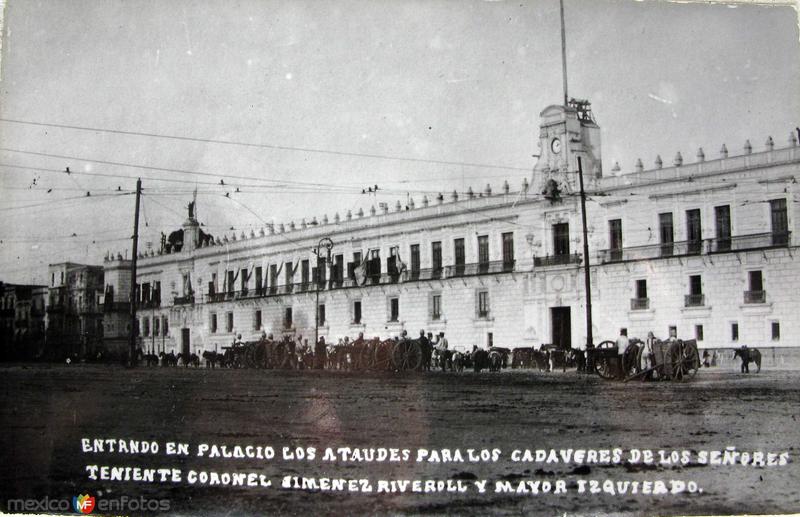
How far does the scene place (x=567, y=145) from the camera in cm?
1448

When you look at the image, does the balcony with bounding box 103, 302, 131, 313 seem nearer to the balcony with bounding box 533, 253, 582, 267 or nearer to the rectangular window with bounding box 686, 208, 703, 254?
the balcony with bounding box 533, 253, 582, 267

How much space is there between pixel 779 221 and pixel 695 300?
7.59 feet

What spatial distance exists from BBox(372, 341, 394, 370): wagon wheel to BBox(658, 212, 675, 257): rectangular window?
6296mm

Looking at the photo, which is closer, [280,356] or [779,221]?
[779,221]

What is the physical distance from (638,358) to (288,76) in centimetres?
813

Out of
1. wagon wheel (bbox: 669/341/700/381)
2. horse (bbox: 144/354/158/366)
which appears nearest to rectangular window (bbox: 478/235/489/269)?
wagon wheel (bbox: 669/341/700/381)

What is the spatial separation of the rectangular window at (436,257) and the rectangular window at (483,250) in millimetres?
1112

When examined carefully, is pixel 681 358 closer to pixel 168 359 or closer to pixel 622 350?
pixel 622 350

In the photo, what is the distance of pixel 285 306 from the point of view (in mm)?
19969

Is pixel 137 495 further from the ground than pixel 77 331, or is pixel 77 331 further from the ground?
pixel 77 331

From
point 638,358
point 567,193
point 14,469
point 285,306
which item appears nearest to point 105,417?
point 14,469

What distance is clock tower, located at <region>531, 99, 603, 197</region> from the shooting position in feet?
35.1

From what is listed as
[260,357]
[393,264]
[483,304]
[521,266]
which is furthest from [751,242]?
[260,357]

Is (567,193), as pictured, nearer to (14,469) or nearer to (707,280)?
(707,280)
